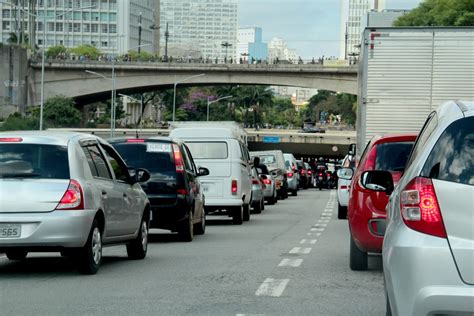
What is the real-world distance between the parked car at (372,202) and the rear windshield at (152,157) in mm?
5120

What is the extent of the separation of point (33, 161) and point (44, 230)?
902mm

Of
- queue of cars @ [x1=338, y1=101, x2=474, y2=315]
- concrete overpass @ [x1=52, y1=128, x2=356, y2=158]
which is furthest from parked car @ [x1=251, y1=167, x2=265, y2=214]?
concrete overpass @ [x1=52, y1=128, x2=356, y2=158]

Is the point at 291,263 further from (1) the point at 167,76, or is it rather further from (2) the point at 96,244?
(1) the point at 167,76

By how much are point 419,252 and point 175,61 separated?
95.4 metres

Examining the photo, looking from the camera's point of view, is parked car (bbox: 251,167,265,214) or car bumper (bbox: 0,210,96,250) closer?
car bumper (bbox: 0,210,96,250)

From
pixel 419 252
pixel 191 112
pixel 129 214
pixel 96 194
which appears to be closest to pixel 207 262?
pixel 129 214

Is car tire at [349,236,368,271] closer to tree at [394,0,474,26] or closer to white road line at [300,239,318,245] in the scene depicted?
white road line at [300,239,318,245]

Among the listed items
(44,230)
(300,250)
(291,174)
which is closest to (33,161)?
(44,230)

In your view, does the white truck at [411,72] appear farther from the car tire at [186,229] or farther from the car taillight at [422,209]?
the car taillight at [422,209]

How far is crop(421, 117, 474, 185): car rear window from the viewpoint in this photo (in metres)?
6.09

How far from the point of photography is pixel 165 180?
17.6m

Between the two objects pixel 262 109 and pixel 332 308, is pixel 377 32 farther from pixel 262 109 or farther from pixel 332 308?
pixel 262 109

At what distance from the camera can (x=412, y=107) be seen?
2097 centimetres

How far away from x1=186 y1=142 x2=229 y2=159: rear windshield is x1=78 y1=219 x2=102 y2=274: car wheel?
38.2 feet
